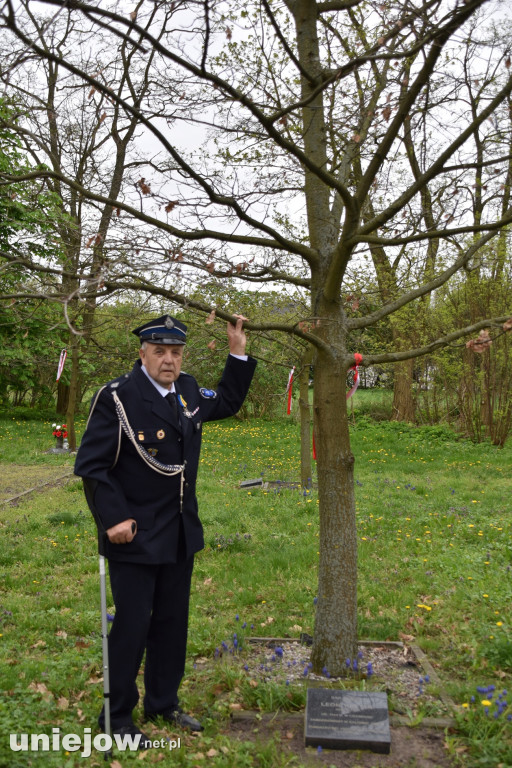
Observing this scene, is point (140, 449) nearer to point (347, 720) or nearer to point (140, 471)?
point (140, 471)

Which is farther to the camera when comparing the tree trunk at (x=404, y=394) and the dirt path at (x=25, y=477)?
the tree trunk at (x=404, y=394)

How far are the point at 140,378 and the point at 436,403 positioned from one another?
14486 millimetres

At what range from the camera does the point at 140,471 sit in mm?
3520

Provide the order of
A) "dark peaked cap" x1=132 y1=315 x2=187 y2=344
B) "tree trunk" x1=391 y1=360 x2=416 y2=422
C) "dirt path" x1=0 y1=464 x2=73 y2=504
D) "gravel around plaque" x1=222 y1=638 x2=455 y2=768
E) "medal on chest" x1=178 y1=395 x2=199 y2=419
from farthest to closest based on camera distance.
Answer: "tree trunk" x1=391 y1=360 x2=416 y2=422 → "dirt path" x1=0 y1=464 x2=73 y2=504 → "medal on chest" x1=178 y1=395 x2=199 y2=419 → "dark peaked cap" x1=132 y1=315 x2=187 y2=344 → "gravel around plaque" x1=222 y1=638 x2=455 y2=768

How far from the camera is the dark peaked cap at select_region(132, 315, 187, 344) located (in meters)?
3.61

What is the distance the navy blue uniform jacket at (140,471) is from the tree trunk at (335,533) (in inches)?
33.5

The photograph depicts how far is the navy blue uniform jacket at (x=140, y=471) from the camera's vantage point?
133 inches

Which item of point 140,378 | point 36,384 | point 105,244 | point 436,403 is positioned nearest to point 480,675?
point 140,378

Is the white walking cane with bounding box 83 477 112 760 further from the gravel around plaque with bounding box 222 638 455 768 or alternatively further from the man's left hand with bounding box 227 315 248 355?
the man's left hand with bounding box 227 315 248 355

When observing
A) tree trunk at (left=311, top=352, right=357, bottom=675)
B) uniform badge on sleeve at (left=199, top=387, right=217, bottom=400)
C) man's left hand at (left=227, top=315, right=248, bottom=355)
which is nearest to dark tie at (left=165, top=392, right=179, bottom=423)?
uniform badge on sleeve at (left=199, top=387, right=217, bottom=400)

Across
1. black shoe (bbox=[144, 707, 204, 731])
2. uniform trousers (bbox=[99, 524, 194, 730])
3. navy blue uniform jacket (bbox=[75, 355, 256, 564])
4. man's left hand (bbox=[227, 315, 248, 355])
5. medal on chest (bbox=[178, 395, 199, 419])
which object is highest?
man's left hand (bbox=[227, 315, 248, 355])

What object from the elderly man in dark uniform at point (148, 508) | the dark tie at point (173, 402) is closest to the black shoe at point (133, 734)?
the elderly man in dark uniform at point (148, 508)

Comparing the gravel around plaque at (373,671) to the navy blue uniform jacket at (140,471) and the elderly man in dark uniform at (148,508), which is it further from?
the navy blue uniform jacket at (140,471)

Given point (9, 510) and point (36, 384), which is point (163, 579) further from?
point (36, 384)
